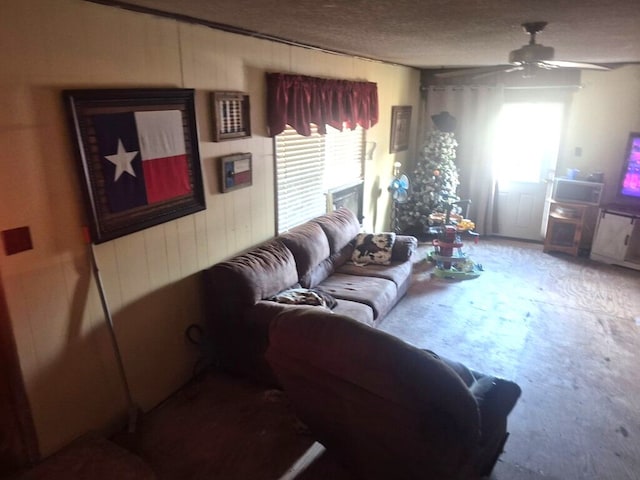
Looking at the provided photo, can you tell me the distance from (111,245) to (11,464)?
1.19 m

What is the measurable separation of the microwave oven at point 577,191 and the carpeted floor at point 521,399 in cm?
115

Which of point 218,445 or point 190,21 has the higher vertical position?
point 190,21

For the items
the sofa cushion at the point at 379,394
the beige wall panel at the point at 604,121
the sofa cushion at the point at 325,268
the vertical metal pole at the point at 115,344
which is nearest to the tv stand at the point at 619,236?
the beige wall panel at the point at 604,121

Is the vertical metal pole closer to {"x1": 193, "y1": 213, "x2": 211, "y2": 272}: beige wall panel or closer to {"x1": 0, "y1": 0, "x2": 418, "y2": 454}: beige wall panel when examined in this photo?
{"x1": 0, "y1": 0, "x2": 418, "y2": 454}: beige wall panel

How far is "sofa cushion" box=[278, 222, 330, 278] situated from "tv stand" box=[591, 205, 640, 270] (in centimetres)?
369

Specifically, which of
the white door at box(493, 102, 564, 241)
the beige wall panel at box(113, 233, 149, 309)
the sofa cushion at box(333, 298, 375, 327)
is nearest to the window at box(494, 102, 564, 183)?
the white door at box(493, 102, 564, 241)

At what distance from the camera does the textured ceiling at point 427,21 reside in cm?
212

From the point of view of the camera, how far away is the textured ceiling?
2119mm

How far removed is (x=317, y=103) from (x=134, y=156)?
208 centimetres

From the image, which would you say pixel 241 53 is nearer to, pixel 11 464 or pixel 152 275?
pixel 152 275

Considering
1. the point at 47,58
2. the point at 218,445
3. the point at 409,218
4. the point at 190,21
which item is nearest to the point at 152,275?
the point at 218,445

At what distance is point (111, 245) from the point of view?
8.16 ft

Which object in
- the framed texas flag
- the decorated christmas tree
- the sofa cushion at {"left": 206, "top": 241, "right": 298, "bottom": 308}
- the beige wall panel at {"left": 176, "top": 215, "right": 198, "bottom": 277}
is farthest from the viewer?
the decorated christmas tree

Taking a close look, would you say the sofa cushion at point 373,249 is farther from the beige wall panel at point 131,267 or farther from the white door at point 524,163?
the white door at point 524,163
